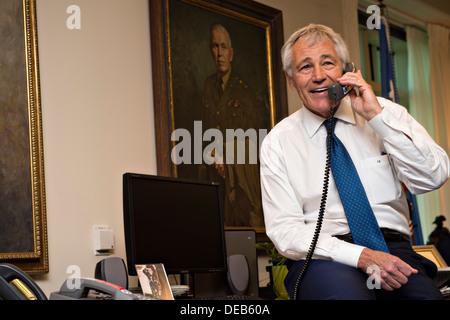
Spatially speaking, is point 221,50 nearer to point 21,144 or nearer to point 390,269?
point 21,144

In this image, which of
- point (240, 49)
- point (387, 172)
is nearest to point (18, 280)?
point (387, 172)

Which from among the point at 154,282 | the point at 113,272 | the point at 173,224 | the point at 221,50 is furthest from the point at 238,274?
the point at 221,50

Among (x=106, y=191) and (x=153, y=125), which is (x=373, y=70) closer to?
(x=153, y=125)

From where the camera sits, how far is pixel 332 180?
1.87 meters

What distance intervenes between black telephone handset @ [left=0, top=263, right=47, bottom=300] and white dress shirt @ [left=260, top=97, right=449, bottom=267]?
0.75 m

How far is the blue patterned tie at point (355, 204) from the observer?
1.74 meters

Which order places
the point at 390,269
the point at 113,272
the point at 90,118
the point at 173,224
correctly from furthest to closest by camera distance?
the point at 90,118 < the point at 173,224 < the point at 113,272 < the point at 390,269

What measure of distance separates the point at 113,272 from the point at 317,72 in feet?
3.39

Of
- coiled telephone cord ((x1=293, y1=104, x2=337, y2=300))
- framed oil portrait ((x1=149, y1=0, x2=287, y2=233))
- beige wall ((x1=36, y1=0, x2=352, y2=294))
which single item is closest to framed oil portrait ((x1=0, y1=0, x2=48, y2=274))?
beige wall ((x1=36, y1=0, x2=352, y2=294))

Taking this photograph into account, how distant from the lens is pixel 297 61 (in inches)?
78.1

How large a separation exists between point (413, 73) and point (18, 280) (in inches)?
240

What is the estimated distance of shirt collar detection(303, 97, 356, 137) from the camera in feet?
6.41

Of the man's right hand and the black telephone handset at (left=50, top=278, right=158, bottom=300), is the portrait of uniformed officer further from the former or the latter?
the black telephone handset at (left=50, top=278, right=158, bottom=300)

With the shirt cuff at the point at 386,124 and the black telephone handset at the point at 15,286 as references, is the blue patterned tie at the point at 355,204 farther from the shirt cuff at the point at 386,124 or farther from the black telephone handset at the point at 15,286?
the black telephone handset at the point at 15,286
